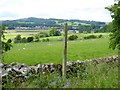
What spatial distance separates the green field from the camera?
2014cm

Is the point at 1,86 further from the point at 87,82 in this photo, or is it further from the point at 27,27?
the point at 27,27

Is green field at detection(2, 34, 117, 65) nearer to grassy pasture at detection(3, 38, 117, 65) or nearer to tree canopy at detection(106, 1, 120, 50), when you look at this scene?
grassy pasture at detection(3, 38, 117, 65)

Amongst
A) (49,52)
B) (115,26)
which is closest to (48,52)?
(49,52)

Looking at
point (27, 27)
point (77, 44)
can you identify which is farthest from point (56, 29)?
point (77, 44)

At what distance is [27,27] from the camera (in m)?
11.9

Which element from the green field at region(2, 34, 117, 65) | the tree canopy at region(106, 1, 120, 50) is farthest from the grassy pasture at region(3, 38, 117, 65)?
the tree canopy at region(106, 1, 120, 50)

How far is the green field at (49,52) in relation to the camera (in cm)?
2014

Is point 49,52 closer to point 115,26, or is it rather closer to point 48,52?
point 48,52

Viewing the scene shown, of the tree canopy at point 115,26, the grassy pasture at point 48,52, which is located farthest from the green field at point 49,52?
the tree canopy at point 115,26

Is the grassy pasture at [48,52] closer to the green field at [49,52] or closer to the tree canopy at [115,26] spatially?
the green field at [49,52]

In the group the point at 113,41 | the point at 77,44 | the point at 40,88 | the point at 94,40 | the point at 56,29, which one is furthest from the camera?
the point at 94,40

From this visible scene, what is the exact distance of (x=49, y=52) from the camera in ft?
80.9

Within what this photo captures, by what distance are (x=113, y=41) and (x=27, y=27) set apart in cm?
368

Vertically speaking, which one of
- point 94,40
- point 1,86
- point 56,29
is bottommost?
point 94,40
